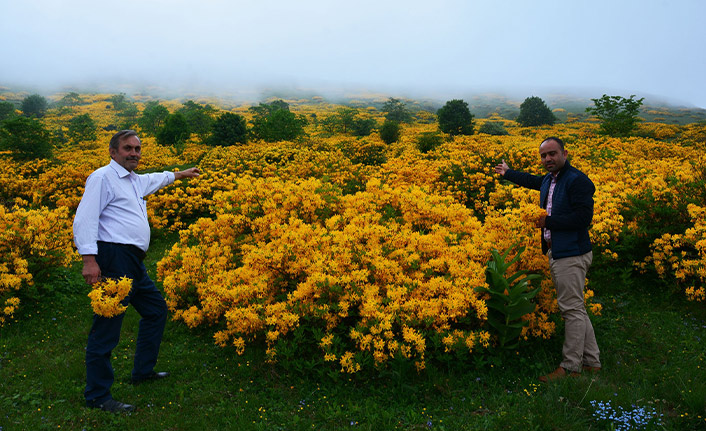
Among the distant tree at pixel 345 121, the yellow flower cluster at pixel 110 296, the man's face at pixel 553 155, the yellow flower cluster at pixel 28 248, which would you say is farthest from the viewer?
the distant tree at pixel 345 121

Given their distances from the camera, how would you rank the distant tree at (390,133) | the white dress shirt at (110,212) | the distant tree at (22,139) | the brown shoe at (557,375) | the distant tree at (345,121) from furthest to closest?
the distant tree at (345,121)
the distant tree at (390,133)
the distant tree at (22,139)
the brown shoe at (557,375)
the white dress shirt at (110,212)

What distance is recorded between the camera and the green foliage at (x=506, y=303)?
12.3 feet

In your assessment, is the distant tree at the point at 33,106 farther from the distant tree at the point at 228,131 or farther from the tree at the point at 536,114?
the tree at the point at 536,114

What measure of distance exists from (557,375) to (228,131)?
2913cm

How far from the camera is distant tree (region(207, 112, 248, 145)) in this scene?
2848cm

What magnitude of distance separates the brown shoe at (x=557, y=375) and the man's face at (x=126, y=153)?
4.59m

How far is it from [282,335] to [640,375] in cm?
378

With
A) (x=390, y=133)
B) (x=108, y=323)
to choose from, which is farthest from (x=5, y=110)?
(x=108, y=323)

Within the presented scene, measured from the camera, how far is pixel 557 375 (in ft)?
11.7

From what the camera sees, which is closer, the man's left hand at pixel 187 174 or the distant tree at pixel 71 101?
the man's left hand at pixel 187 174

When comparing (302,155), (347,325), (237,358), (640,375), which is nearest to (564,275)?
(640,375)

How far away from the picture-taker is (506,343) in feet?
13.1

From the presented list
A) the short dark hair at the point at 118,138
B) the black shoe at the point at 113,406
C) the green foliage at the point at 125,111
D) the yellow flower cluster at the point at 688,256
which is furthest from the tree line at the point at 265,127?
the black shoe at the point at 113,406

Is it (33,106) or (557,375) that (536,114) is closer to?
(557,375)
